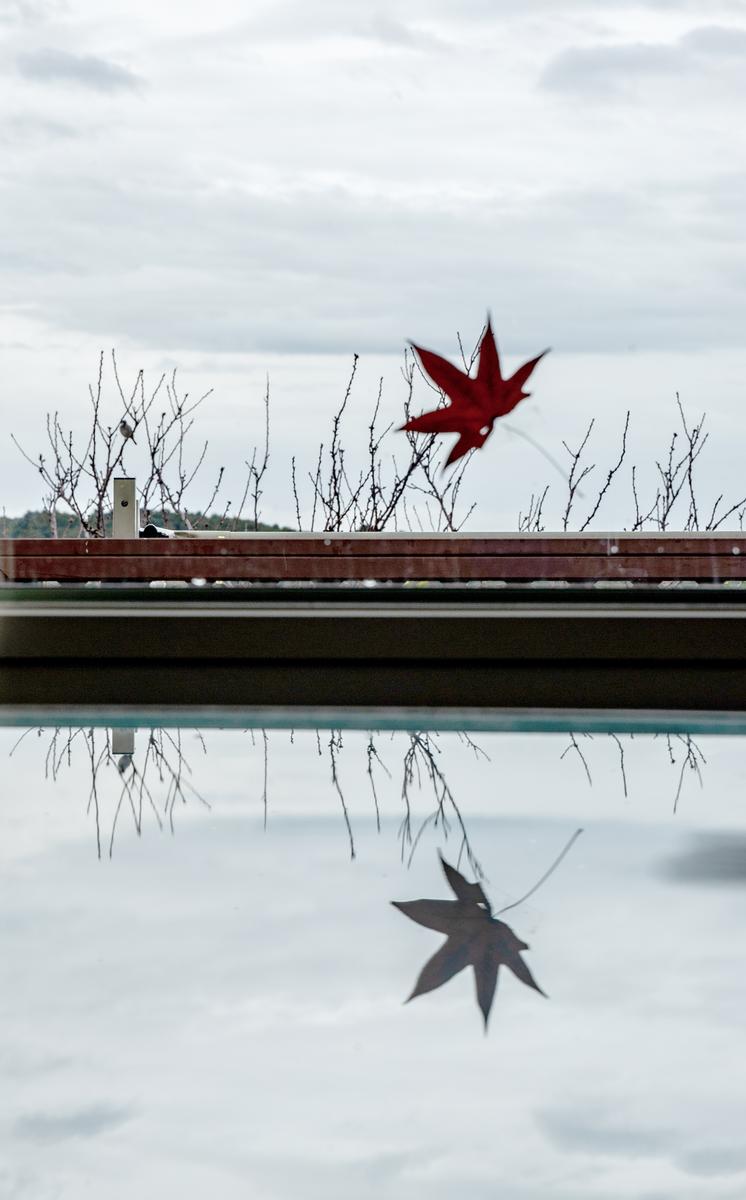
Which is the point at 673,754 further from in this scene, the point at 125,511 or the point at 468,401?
the point at 125,511

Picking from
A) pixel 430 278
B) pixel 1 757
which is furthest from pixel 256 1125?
pixel 430 278

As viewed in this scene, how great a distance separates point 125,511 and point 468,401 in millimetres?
2518

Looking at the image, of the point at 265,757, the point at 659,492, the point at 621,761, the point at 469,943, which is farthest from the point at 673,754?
the point at 659,492

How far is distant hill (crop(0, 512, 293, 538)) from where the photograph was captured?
3.19m

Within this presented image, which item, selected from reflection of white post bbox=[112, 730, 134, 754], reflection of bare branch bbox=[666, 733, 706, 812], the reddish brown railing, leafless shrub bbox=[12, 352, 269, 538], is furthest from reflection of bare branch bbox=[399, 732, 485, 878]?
leafless shrub bbox=[12, 352, 269, 538]

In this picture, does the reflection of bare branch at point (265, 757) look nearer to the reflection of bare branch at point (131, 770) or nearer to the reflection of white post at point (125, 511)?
the reflection of bare branch at point (131, 770)

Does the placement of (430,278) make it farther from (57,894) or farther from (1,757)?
(57,894)

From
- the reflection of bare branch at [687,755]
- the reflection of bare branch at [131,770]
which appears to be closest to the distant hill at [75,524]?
the reflection of bare branch at [131,770]

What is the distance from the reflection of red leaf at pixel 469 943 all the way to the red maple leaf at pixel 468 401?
1.34 feet

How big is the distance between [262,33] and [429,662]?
5.04 ft

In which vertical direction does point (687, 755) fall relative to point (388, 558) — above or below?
below

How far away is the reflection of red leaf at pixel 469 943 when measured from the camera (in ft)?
3.21

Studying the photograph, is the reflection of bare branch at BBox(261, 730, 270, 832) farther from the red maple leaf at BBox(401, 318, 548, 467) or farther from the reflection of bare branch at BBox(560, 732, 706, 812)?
the red maple leaf at BBox(401, 318, 548, 467)

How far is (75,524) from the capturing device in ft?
11.1
